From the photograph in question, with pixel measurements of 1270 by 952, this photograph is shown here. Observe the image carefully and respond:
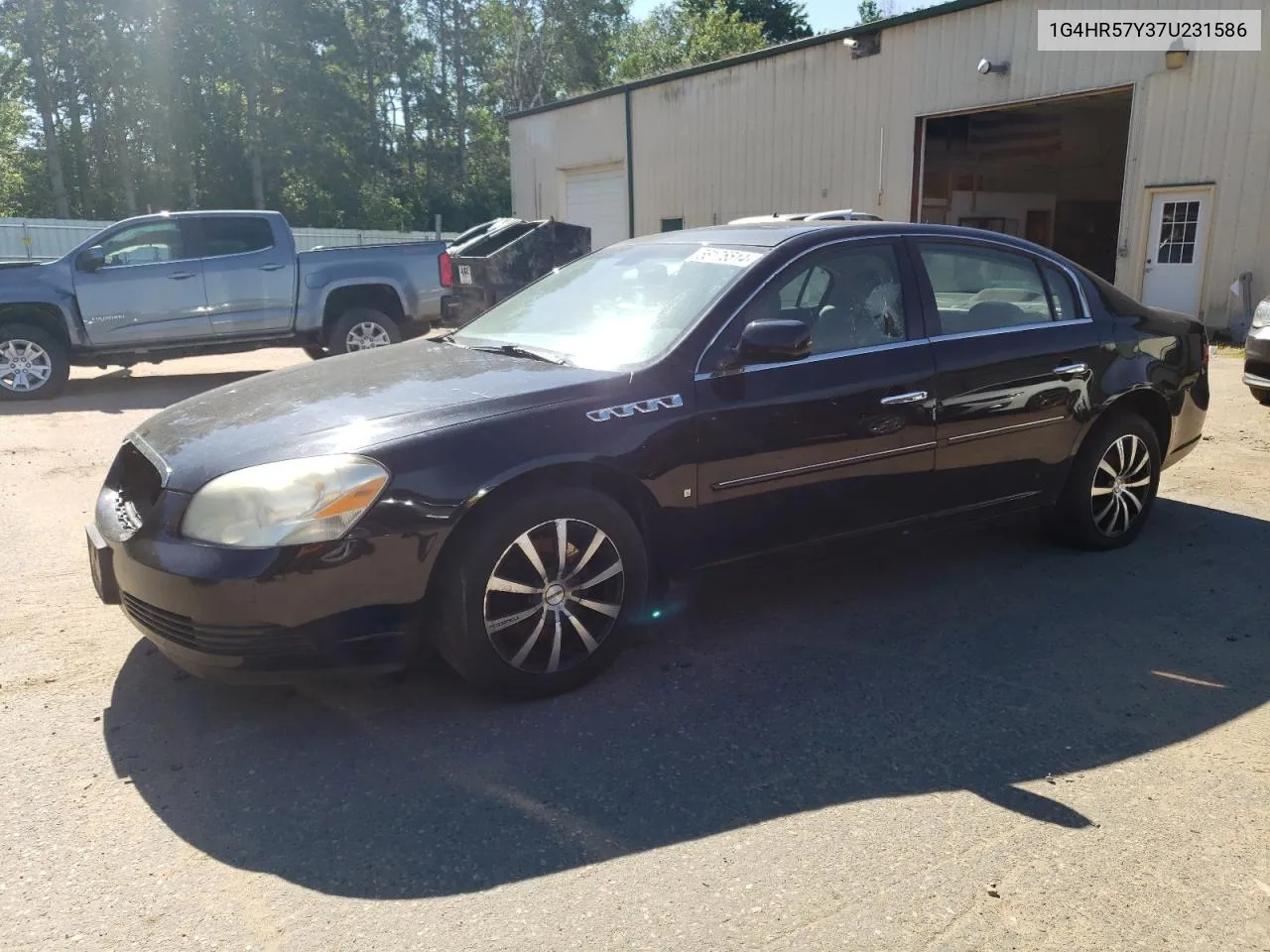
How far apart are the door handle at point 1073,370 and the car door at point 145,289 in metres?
9.01

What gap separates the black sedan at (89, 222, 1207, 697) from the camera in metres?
3.00

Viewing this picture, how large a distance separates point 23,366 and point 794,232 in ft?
29.7

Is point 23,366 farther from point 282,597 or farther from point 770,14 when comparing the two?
point 770,14

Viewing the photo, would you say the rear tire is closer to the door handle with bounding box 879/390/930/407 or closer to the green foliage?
the door handle with bounding box 879/390/930/407

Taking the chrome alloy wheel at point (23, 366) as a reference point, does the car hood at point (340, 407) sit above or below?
above

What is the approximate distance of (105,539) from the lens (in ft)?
10.8

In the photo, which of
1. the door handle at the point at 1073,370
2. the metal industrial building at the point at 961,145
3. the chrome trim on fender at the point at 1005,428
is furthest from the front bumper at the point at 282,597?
the metal industrial building at the point at 961,145

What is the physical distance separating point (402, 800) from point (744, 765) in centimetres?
103

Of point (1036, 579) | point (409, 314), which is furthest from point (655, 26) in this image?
point (1036, 579)

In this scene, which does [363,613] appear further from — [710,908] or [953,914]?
[953,914]

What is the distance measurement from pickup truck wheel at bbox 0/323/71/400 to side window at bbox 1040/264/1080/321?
31.2 feet

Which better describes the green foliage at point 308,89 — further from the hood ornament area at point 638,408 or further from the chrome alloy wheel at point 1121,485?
the hood ornament area at point 638,408

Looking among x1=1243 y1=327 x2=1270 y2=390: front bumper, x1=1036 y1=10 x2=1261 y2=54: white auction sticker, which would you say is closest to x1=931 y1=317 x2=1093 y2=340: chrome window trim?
x1=1243 y1=327 x2=1270 y2=390: front bumper

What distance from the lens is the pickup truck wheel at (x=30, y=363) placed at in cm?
988
